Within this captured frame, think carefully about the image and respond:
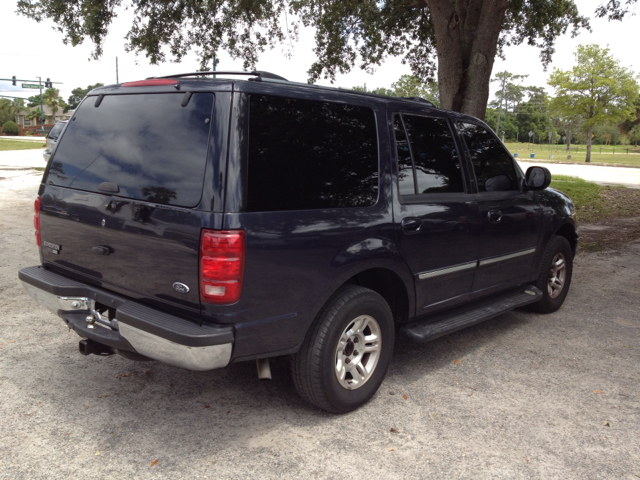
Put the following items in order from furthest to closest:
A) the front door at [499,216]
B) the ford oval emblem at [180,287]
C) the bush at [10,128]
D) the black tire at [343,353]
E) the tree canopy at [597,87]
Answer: the bush at [10,128] → the tree canopy at [597,87] → the front door at [499,216] → the black tire at [343,353] → the ford oval emblem at [180,287]

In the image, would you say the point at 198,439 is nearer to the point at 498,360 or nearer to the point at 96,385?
the point at 96,385

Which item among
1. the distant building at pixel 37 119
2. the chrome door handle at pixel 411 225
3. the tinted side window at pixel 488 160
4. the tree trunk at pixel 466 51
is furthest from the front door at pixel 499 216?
the distant building at pixel 37 119

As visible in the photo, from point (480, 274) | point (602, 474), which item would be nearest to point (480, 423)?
point (602, 474)

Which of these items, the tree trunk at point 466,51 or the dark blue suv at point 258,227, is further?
the tree trunk at point 466,51

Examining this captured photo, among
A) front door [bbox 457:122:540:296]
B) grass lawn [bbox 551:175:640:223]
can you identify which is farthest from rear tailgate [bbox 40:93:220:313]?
grass lawn [bbox 551:175:640:223]

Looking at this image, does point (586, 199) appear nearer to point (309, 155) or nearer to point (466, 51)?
point (466, 51)

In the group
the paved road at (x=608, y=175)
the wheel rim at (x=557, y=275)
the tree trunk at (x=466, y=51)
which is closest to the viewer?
the wheel rim at (x=557, y=275)

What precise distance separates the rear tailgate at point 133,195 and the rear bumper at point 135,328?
0.30 feet

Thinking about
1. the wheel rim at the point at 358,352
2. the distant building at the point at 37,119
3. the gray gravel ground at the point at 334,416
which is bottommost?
the gray gravel ground at the point at 334,416

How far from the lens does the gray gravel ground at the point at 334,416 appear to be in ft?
10.1

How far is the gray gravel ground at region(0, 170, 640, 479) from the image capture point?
3066 millimetres

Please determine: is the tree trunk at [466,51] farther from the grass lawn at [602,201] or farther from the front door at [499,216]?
the front door at [499,216]

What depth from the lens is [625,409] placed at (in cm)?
381

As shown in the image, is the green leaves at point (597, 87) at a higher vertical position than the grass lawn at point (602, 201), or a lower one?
higher
